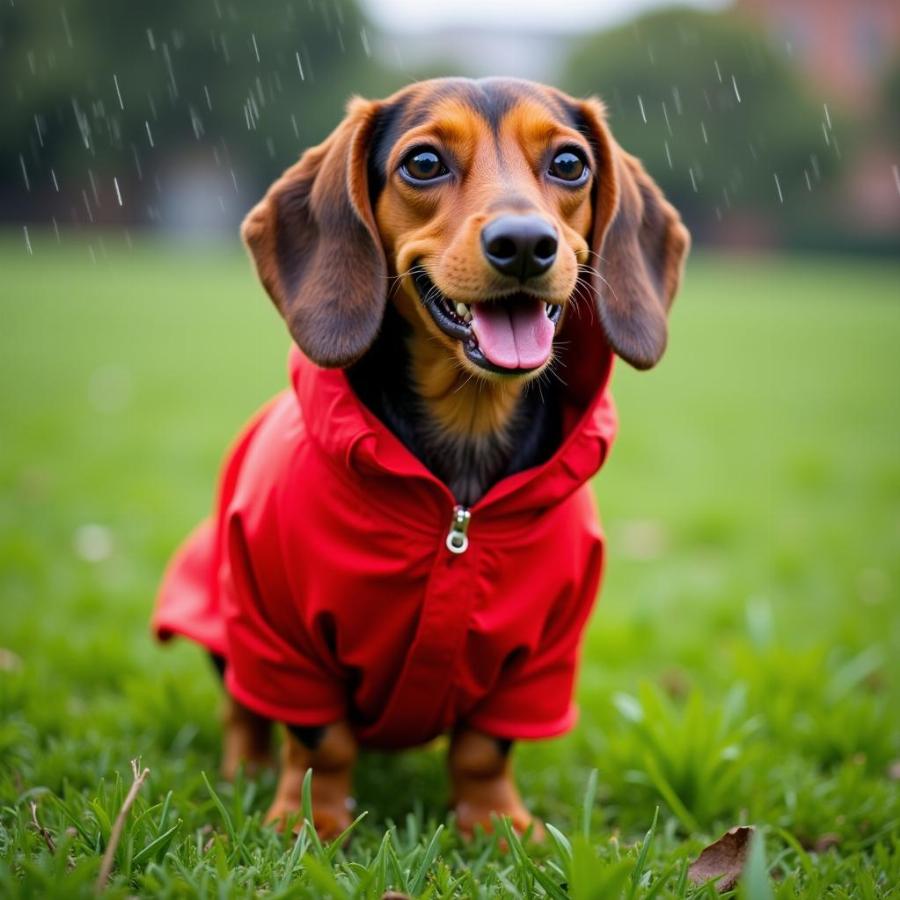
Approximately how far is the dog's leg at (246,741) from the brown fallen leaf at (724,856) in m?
1.32

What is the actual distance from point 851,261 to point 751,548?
4186cm

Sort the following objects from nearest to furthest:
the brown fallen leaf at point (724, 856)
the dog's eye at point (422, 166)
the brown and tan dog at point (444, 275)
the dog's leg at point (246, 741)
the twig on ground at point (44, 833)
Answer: the twig on ground at point (44, 833), the brown fallen leaf at point (724, 856), the brown and tan dog at point (444, 275), the dog's eye at point (422, 166), the dog's leg at point (246, 741)

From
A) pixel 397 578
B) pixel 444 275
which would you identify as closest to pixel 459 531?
pixel 397 578

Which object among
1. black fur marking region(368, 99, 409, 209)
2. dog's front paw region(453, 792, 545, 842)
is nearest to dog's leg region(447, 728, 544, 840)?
dog's front paw region(453, 792, 545, 842)

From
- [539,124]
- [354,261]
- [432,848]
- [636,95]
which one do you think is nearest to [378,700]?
[432,848]

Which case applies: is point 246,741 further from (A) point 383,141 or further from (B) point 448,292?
(A) point 383,141

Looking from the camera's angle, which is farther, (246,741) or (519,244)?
(246,741)

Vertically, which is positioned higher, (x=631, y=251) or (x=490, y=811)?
(x=631, y=251)

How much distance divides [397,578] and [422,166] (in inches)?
42.3

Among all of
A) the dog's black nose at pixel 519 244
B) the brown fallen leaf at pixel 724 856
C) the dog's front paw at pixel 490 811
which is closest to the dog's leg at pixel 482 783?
the dog's front paw at pixel 490 811

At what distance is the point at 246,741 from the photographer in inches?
113

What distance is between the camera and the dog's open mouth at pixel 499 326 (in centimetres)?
231

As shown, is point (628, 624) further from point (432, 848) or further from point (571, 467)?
point (432, 848)

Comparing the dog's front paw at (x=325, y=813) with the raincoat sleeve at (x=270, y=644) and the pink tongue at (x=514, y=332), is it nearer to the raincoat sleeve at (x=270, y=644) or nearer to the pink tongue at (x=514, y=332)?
the raincoat sleeve at (x=270, y=644)
